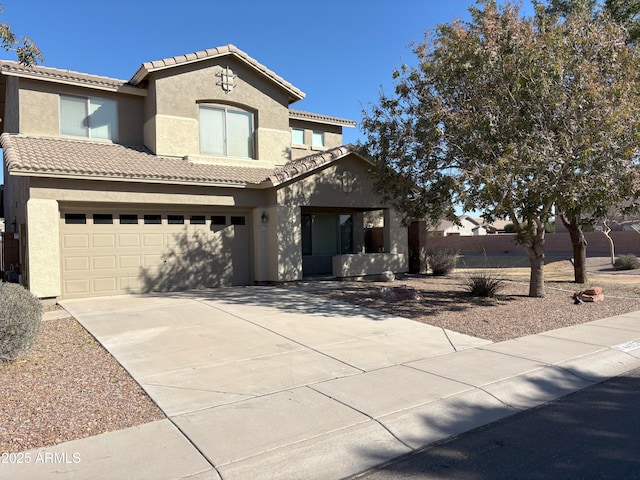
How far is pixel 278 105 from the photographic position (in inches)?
698

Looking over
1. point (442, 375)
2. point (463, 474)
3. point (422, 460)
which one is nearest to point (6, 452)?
point (422, 460)

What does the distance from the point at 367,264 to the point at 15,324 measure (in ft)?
40.0

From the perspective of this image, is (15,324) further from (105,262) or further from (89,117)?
(89,117)

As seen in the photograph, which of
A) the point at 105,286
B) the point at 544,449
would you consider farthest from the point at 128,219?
the point at 544,449

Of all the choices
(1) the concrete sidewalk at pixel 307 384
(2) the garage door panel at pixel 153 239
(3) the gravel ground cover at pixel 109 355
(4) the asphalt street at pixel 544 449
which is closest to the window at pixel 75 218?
(2) the garage door panel at pixel 153 239

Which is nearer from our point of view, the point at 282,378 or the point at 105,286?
the point at 282,378

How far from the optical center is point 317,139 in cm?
2186

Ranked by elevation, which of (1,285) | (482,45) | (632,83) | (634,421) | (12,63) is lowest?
(634,421)

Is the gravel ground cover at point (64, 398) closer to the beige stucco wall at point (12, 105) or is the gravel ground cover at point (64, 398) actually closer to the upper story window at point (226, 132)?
the upper story window at point (226, 132)

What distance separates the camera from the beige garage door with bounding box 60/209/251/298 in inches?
516

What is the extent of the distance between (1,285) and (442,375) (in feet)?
21.5

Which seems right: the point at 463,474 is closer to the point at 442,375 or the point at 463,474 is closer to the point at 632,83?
the point at 442,375

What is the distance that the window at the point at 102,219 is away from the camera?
1342 cm

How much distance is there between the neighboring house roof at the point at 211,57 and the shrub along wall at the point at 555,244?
15586 mm
